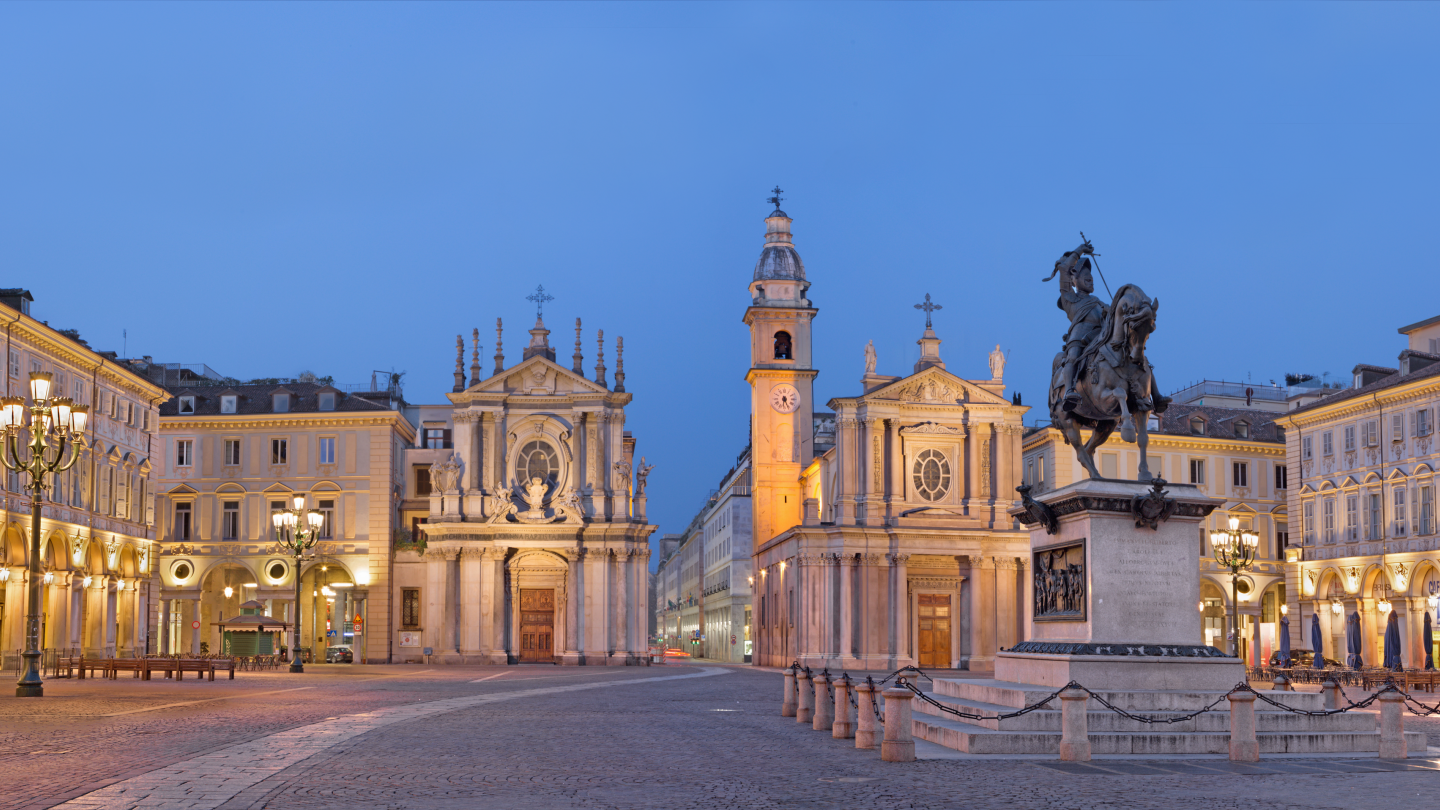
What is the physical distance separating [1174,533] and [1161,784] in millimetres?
5081

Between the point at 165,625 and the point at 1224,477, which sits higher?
the point at 1224,477

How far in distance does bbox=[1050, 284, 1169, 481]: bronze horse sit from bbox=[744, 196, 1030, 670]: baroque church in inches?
1742

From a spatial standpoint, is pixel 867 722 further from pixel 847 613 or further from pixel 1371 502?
pixel 847 613

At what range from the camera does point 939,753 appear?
17047mm

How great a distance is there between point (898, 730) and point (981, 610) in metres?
51.0

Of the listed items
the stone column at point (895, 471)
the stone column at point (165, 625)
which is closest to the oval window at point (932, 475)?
the stone column at point (895, 471)

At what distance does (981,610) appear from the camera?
65.9m

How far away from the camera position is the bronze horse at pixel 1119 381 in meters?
19.3

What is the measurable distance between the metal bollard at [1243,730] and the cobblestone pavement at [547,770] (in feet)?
0.78

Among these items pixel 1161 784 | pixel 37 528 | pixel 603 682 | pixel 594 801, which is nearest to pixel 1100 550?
pixel 1161 784

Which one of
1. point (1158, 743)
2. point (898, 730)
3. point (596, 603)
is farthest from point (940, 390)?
point (898, 730)

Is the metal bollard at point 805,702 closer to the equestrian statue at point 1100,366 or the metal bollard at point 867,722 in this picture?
the metal bollard at point 867,722

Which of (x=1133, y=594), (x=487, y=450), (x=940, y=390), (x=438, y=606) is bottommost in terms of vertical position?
(x=438, y=606)

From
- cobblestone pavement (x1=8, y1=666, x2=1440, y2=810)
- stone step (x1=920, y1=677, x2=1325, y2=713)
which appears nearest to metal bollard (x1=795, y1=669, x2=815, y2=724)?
cobblestone pavement (x1=8, y1=666, x2=1440, y2=810)
